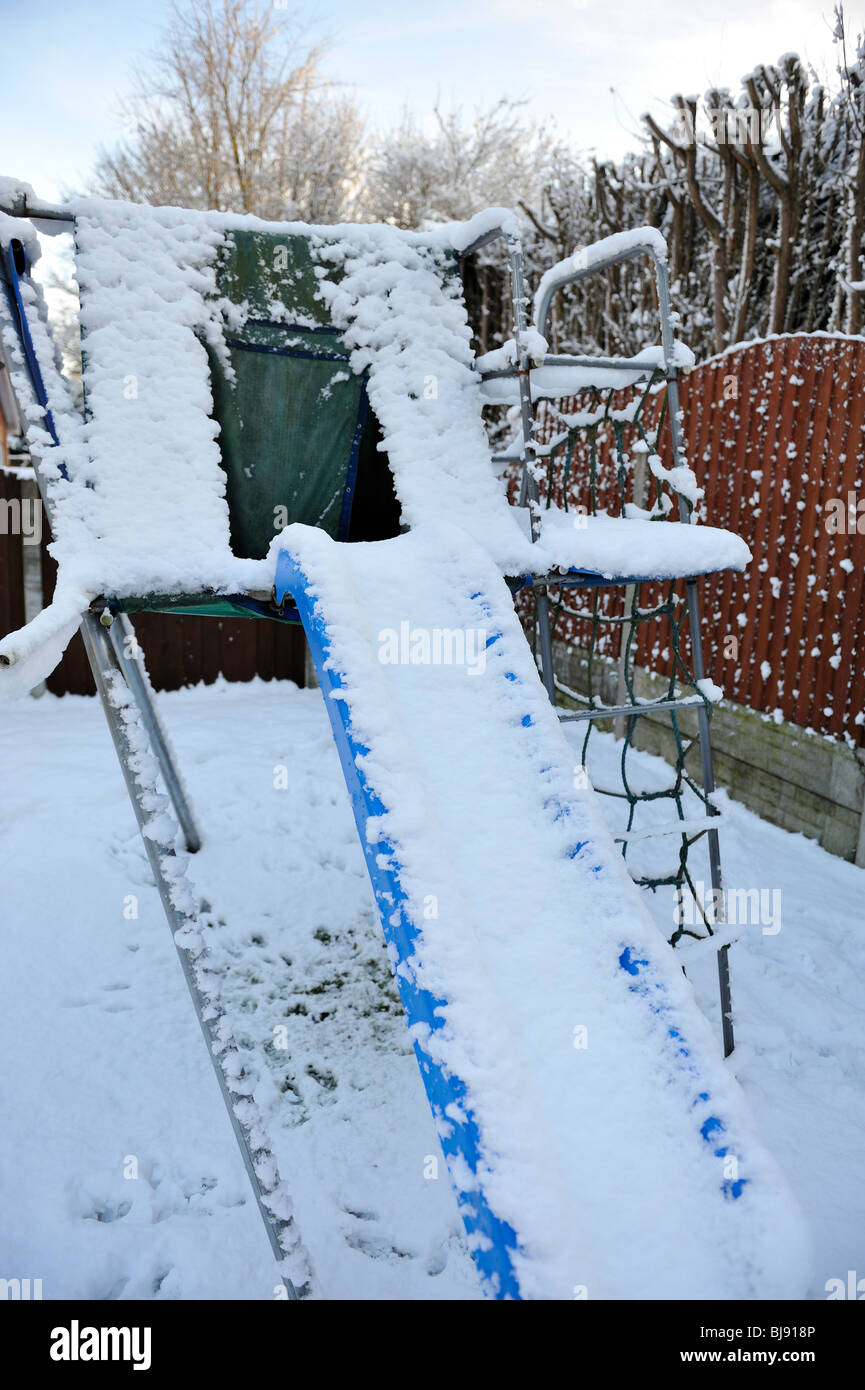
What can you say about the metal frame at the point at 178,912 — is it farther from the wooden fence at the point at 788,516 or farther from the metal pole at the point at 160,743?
the wooden fence at the point at 788,516

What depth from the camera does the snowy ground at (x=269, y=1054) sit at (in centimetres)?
197

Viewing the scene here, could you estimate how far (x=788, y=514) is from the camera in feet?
13.8

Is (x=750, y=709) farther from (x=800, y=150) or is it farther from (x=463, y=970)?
(x=800, y=150)

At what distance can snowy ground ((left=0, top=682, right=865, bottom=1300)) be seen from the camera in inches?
77.4

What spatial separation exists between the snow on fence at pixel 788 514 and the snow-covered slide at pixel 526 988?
1652mm

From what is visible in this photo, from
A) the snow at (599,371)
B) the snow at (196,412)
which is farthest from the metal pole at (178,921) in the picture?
the snow at (599,371)

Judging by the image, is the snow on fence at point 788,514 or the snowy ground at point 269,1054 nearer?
the snowy ground at point 269,1054

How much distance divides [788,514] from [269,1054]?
12.1 feet

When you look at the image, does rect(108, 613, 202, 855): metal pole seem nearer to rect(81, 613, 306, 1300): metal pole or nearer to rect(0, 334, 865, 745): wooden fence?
rect(81, 613, 306, 1300): metal pole

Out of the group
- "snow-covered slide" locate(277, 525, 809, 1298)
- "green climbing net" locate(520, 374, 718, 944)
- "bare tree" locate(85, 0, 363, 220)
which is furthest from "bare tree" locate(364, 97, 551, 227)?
"snow-covered slide" locate(277, 525, 809, 1298)

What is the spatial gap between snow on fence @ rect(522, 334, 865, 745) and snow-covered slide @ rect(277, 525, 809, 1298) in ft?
5.42
